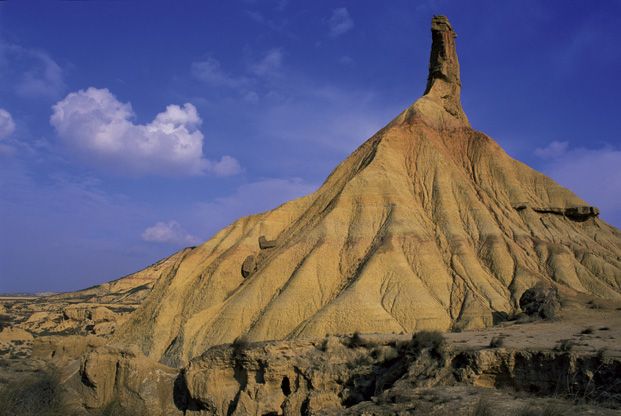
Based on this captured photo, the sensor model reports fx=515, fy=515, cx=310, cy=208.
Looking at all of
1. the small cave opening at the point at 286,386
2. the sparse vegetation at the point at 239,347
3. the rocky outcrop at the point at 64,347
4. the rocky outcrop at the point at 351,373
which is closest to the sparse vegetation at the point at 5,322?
the rocky outcrop at the point at 64,347

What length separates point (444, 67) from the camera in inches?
2223

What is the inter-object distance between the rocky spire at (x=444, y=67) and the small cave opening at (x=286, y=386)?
44913 mm

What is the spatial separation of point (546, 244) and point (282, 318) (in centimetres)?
2154

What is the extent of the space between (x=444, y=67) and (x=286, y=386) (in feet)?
156

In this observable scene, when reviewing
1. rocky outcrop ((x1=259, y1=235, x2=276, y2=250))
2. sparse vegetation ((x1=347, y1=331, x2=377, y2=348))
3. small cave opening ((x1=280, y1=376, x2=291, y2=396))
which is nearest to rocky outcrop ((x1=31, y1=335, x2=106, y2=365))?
small cave opening ((x1=280, y1=376, x2=291, y2=396))

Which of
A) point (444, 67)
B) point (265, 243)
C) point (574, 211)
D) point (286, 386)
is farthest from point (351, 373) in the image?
point (444, 67)

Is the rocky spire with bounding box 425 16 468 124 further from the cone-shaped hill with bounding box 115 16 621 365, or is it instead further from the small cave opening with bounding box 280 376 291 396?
the small cave opening with bounding box 280 376 291 396

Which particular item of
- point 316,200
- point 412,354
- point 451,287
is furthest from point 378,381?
point 316,200

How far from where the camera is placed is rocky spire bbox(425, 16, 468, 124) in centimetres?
5631

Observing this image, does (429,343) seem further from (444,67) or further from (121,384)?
(444,67)

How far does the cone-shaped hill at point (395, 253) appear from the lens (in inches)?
1332

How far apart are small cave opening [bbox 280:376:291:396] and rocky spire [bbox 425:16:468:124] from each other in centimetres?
4491

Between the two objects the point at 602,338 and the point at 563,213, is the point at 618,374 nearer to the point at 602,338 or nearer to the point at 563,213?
the point at 602,338

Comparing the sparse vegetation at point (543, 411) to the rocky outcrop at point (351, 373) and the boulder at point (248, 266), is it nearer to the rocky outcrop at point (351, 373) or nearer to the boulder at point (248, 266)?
the rocky outcrop at point (351, 373)
